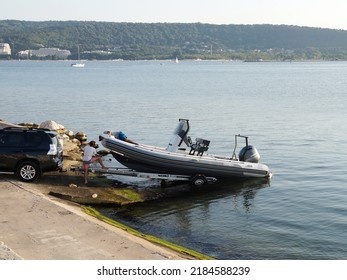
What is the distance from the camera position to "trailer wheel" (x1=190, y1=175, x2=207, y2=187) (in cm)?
2098

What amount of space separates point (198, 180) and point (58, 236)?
8.99 m

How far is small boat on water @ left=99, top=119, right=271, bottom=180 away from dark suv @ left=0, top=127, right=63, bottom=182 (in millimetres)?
2860

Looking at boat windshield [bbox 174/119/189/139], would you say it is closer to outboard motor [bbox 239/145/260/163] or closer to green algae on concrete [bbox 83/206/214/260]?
outboard motor [bbox 239/145/260/163]

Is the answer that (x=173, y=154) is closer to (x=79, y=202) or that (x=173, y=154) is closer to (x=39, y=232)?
(x=79, y=202)

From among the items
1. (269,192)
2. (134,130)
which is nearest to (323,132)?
(134,130)

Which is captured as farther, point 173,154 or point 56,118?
point 56,118

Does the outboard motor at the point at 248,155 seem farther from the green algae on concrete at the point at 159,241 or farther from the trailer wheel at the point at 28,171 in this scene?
the trailer wheel at the point at 28,171

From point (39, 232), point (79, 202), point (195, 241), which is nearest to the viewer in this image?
point (39, 232)

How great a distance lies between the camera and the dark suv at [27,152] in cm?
1811

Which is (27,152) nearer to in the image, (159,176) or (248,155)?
(159,176)

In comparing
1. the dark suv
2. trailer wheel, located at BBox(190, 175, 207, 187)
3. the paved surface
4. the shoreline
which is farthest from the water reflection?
the dark suv

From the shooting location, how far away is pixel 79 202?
17406 mm

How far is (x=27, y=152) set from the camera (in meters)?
18.1
